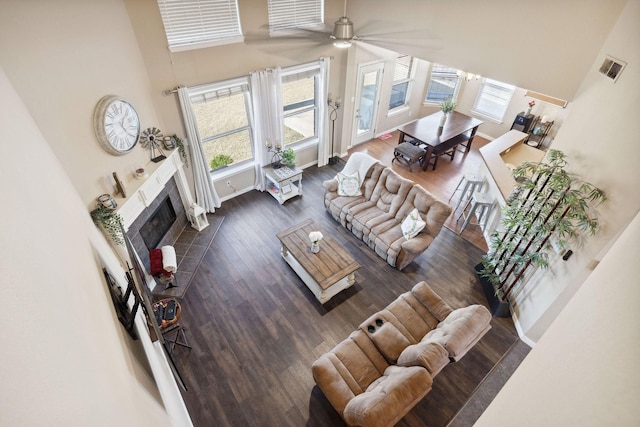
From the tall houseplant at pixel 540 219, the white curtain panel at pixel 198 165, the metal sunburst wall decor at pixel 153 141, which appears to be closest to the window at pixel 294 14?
the white curtain panel at pixel 198 165

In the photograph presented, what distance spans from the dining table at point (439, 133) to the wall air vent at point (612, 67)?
3.77 metres

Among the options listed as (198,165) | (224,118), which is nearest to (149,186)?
(198,165)

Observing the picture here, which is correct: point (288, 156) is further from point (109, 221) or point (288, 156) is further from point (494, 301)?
point (494, 301)

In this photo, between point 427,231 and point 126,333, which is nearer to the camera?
point 126,333

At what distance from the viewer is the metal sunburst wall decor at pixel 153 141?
14.8 feet

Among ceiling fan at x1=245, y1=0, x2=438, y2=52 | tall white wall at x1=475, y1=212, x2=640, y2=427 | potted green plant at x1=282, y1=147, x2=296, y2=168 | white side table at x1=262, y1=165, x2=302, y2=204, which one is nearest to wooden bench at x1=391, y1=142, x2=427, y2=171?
ceiling fan at x1=245, y1=0, x2=438, y2=52

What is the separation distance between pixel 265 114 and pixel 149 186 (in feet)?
8.17

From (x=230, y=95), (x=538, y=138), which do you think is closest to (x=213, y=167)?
(x=230, y=95)

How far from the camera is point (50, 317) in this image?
3.67 feet

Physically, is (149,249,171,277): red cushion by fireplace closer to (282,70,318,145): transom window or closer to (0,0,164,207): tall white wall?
(0,0,164,207): tall white wall

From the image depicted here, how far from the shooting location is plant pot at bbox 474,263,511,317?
4.50 m

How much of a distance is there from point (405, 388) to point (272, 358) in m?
1.90

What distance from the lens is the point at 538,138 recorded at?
7.82 m

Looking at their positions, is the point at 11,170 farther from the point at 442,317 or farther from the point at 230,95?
the point at 230,95
